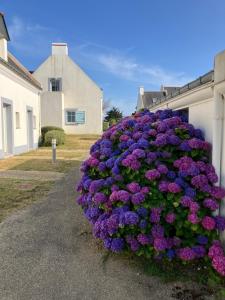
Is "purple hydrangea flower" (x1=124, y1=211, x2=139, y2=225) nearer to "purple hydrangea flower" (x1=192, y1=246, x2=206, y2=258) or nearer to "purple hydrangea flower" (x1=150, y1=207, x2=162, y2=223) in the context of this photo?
"purple hydrangea flower" (x1=150, y1=207, x2=162, y2=223)

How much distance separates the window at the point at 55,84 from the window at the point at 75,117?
8.47ft

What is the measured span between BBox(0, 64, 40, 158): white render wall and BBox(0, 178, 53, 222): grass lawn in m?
5.30

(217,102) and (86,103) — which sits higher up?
(86,103)

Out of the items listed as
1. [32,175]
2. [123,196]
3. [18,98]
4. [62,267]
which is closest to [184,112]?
[123,196]

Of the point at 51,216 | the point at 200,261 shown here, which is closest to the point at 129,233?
the point at 200,261

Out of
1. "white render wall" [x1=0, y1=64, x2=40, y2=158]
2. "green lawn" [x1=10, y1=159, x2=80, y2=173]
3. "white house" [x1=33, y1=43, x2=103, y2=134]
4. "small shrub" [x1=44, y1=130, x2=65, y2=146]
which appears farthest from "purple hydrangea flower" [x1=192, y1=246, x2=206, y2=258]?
"white house" [x1=33, y1=43, x2=103, y2=134]

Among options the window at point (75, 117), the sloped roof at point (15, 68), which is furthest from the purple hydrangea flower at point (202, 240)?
the window at point (75, 117)

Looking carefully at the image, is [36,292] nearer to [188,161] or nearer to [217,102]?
[188,161]

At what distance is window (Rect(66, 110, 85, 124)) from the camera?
1178 inches

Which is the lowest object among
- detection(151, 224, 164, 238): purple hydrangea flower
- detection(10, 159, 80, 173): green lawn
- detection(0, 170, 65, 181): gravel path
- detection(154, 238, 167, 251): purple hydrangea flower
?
detection(0, 170, 65, 181): gravel path

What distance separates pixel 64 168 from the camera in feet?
36.7

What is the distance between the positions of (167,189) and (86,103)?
27.2m

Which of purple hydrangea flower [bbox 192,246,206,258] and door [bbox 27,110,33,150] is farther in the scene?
door [bbox 27,110,33,150]

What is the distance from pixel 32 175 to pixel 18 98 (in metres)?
7.49
